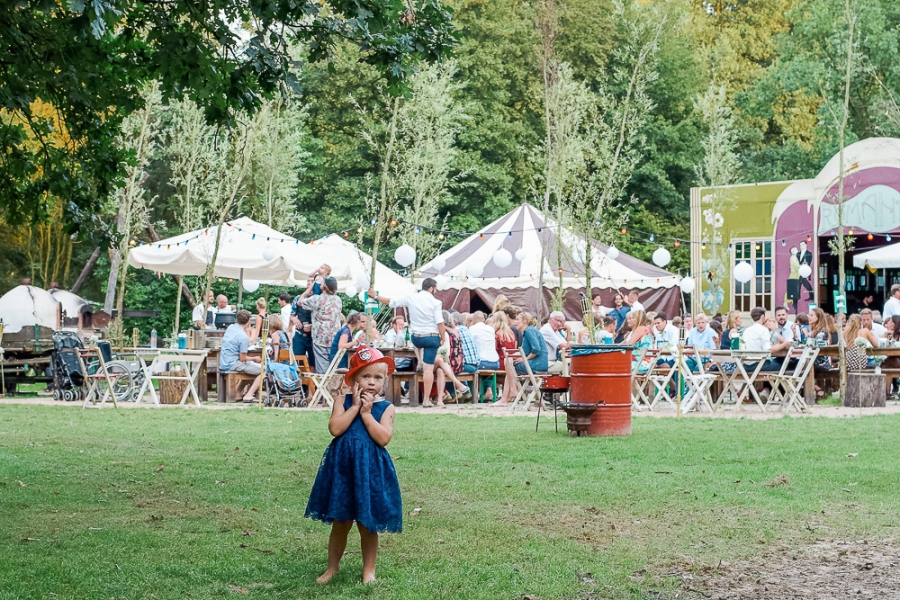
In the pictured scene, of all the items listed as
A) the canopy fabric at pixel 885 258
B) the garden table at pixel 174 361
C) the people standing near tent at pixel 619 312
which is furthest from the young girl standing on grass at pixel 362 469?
the canopy fabric at pixel 885 258

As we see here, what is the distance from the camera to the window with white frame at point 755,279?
31.5 metres

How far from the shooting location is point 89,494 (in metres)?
8.62

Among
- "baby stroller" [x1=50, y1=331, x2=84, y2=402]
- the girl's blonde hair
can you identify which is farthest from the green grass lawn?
the girl's blonde hair

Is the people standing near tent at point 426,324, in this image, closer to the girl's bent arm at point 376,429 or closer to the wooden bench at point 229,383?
the wooden bench at point 229,383

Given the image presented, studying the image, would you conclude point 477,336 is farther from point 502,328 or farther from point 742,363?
point 742,363

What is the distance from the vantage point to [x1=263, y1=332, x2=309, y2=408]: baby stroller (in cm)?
1741

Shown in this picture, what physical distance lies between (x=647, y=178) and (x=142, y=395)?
2806 cm

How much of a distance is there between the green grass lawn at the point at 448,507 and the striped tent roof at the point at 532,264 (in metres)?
14.7

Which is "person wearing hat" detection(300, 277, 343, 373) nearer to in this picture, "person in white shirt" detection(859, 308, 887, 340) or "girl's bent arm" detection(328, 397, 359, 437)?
"person in white shirt" detection(859, 308, 887, 340)

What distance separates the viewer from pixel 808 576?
6.06 metres

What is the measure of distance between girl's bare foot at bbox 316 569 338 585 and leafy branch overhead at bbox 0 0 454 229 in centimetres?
350

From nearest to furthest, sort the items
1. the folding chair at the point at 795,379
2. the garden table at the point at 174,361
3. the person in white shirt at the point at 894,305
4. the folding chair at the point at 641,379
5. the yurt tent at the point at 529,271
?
the folding chair at the point at 795,379, the folding chair at the point at 641,379, the garden table at the point at 174,361, the person in white shirt at the point at 894,305, the yurt tent at the point at 529,271

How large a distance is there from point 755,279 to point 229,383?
58.9 feet

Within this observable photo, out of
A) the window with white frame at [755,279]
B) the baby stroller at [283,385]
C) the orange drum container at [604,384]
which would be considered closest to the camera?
the orange drum container at [604,384]
